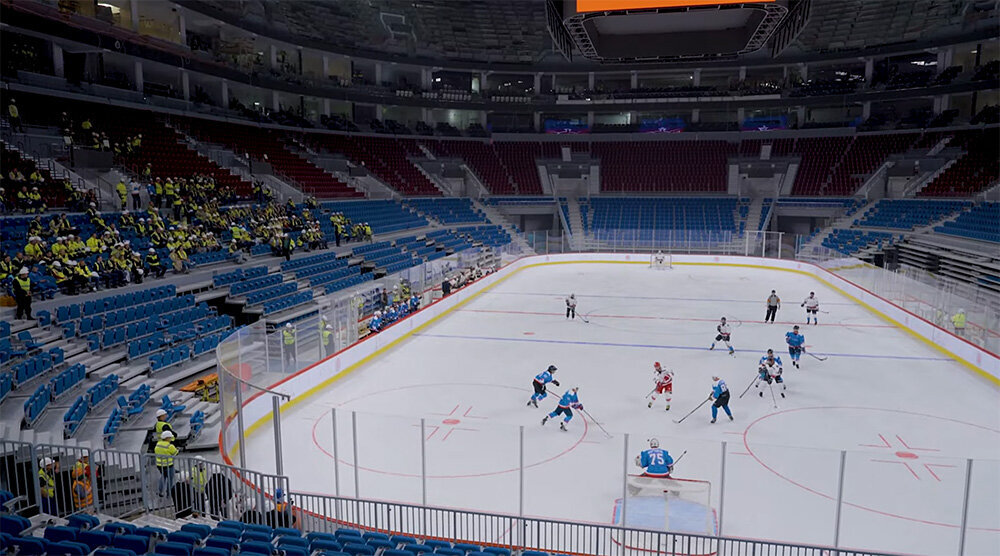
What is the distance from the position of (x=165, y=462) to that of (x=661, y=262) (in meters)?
30.2

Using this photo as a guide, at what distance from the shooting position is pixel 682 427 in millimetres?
12453

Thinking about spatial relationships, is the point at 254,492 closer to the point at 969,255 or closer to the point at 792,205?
the point at 969,255

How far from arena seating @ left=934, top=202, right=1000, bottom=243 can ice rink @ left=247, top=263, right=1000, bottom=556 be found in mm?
7804

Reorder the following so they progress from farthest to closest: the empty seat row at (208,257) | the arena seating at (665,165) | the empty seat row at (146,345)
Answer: the arena seating at (665,165) → the empty seat row at (208,257) → the empty seat row at (146,345)

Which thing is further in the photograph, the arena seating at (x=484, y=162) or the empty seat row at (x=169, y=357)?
the arena seating at (x=484, y=162)

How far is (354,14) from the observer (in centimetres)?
3988

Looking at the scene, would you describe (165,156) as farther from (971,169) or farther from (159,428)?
(971,169)

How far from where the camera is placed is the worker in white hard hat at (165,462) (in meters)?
8.77

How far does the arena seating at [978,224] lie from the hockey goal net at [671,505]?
82.0 ft

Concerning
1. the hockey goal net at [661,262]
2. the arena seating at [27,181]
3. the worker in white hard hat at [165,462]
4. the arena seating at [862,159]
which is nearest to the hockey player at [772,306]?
the hockey goal net at [661,262]

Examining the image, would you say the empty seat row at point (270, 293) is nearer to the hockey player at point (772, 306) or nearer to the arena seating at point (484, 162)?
the hockey player at point (772, 306)

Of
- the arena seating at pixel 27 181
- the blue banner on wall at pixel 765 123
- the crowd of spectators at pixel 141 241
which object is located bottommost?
the crowd of spectators at pixel 141 241

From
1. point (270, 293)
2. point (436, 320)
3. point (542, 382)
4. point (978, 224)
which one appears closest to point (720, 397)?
point (542, 382)

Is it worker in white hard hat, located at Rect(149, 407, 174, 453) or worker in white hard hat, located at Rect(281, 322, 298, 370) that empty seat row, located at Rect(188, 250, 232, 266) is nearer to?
worker in white hard hat, located at Rect(281, 322, 298, 370)
